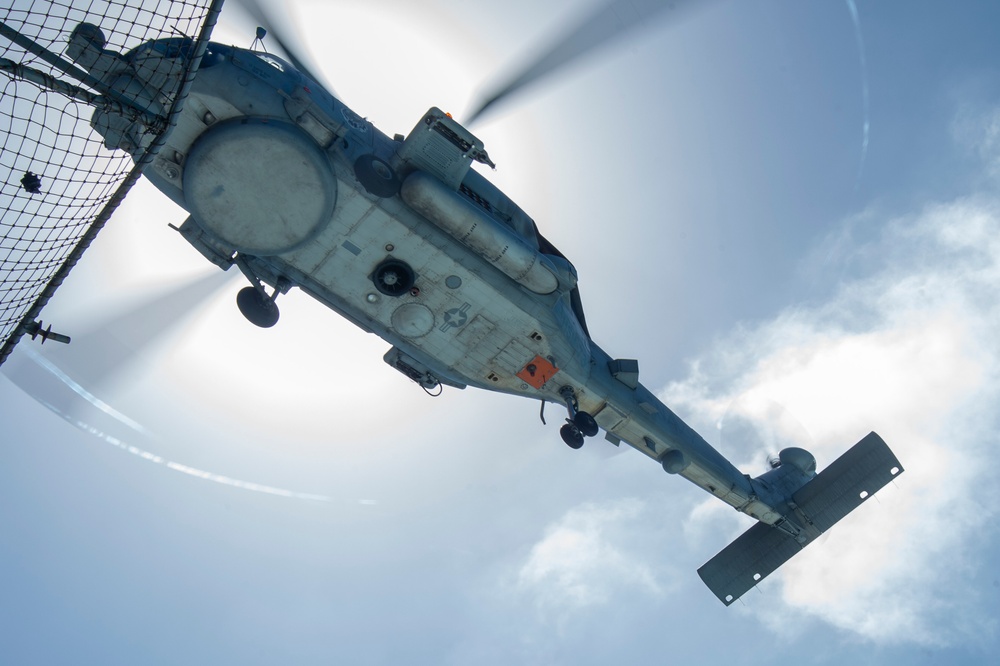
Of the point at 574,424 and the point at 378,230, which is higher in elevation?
the point at 378,230

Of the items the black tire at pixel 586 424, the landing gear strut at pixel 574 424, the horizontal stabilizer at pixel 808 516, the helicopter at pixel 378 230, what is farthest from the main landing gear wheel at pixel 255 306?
the horizontal stabilizer at pixel 808 516

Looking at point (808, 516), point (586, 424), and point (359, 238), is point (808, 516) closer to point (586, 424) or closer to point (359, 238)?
point (586, 424)

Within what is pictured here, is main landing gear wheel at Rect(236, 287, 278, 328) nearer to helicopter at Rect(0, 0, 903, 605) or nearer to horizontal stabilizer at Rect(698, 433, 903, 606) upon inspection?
helicopter at Rect(0, 0, 903, 605)

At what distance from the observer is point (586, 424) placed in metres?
18.0

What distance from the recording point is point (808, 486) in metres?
23.6

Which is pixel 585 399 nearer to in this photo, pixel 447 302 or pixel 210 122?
pixel 447 302

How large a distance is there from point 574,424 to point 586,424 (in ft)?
1.07

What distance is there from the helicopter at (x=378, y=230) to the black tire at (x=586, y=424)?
0.04 metres

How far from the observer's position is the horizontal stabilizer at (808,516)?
22531mm

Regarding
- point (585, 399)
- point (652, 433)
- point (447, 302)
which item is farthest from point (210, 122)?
point (652, 433)

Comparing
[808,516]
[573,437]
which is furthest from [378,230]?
[808,516]

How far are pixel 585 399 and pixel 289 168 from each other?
32.0 ft

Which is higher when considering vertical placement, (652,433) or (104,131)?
(652,433)

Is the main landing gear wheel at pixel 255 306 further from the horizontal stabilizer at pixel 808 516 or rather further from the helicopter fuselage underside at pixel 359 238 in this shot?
the horizontal stabilizer at pixel 808 516
